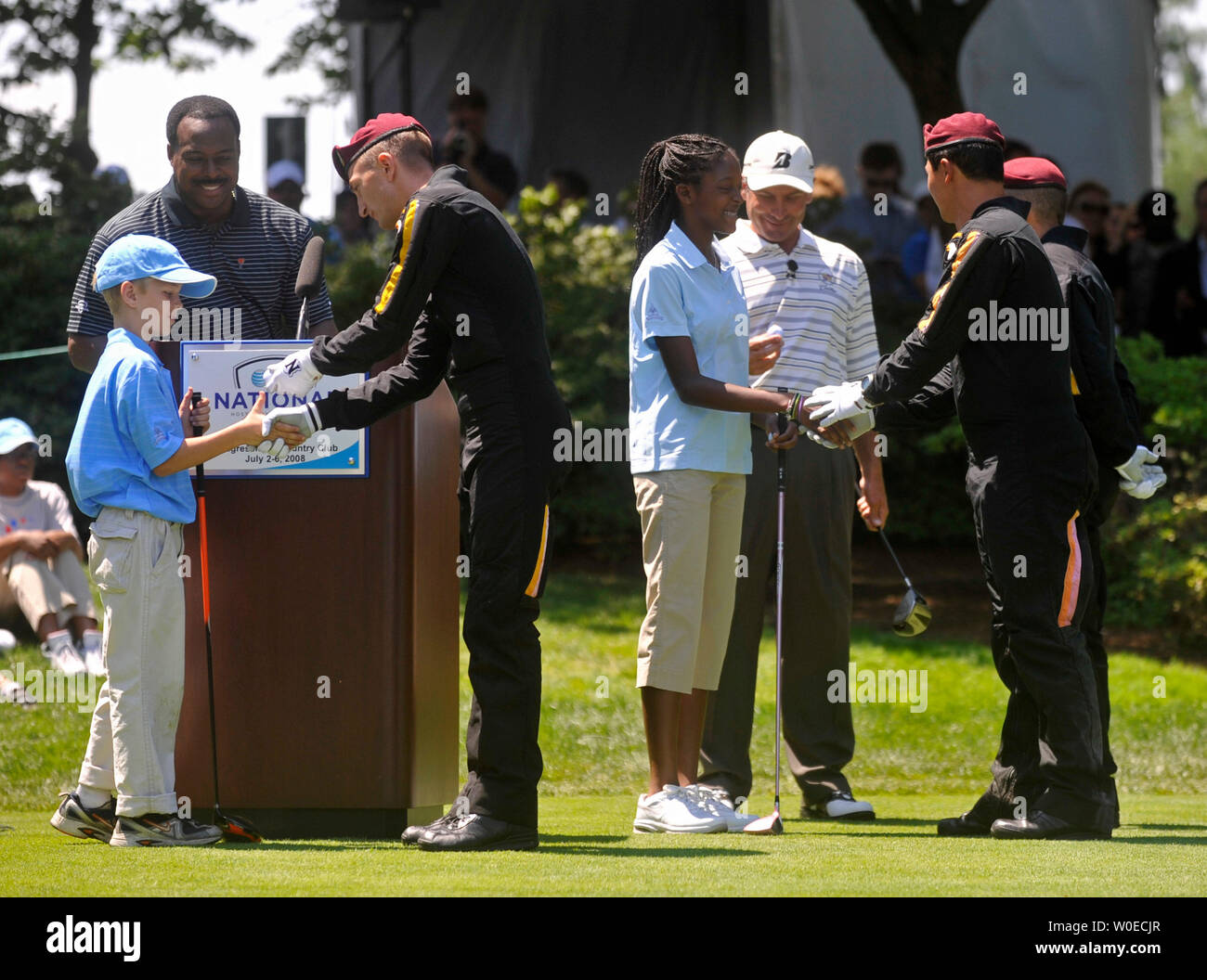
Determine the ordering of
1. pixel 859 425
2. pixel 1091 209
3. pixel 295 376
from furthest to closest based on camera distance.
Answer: pixel 1091 209 < pixel 859 425 < pixel 295 376

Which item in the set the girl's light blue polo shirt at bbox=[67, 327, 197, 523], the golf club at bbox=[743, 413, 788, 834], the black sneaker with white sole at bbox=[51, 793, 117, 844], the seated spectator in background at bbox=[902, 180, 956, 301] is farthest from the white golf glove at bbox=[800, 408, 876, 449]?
the seated spectator in background at bbox=[902, 180, 956, 301]

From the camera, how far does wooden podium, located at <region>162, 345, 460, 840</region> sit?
18.6 feet

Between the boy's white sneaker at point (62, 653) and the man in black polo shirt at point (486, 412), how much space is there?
182 inches

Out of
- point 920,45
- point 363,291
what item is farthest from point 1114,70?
point 363,291

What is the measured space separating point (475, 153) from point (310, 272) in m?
8.12

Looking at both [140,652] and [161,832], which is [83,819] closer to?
[161,832]

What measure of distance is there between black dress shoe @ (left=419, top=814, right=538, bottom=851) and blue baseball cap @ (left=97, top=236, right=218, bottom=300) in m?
1.91

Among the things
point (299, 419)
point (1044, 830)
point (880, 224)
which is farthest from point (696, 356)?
point (880, 224)

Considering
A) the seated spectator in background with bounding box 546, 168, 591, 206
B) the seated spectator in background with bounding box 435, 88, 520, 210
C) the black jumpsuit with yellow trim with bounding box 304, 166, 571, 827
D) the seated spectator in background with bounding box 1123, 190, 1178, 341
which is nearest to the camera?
the black jumpsuit with yellow trim with bounding box 304, 166, 571, 827

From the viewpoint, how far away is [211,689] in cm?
556

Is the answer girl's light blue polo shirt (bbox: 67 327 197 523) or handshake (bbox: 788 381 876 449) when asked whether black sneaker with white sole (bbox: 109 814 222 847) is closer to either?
girl's light blue polo shirt (bbox: 67 327 197 523)

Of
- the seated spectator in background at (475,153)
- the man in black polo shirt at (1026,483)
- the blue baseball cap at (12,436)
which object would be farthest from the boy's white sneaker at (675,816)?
the seated spectator in background at (475,153)

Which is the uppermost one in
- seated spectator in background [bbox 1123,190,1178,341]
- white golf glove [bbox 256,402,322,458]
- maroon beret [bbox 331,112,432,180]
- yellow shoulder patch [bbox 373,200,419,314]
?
seated spectator in background [bbox 1123,190,1178,341]
